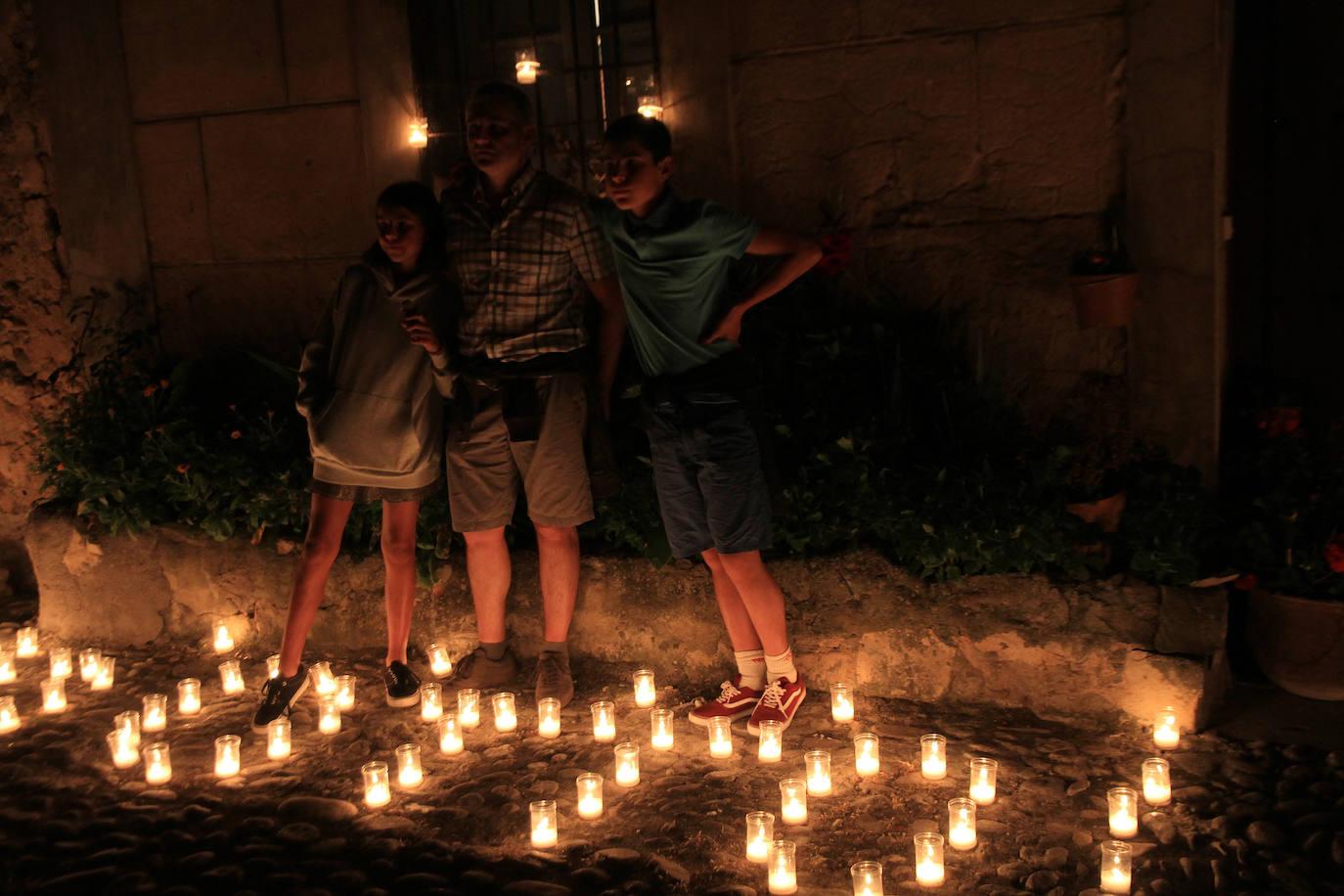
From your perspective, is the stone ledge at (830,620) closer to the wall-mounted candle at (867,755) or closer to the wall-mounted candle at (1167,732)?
the wall-mounted candle at (1167,732)

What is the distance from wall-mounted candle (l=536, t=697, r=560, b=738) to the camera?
185 inches

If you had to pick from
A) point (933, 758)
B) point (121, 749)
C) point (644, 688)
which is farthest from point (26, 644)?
point (933, 758)

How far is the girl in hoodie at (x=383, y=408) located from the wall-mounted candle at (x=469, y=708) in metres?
0.36

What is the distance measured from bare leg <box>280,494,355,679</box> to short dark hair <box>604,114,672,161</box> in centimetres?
198

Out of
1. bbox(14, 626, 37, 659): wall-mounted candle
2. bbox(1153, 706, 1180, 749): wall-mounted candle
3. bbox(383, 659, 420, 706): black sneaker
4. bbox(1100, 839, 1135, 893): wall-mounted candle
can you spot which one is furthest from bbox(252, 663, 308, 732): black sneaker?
bbox(1153, 706, 1180, 749): wall-mounted candle

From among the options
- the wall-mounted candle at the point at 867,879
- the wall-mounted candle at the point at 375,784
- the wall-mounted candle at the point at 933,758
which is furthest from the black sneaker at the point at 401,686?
the wall-mounted candle at the point at 867,879

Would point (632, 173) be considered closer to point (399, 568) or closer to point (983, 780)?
point (399, 568)

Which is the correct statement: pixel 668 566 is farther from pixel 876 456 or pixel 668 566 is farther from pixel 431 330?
pixel 431 330

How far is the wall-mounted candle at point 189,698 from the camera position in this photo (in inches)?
202

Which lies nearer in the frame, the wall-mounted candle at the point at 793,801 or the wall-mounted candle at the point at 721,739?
the wall-mounted candle at the point at 793,801

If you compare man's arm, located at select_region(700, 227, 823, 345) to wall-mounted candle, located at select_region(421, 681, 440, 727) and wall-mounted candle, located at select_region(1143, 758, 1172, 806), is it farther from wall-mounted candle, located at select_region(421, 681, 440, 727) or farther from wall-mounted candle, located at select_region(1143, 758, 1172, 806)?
wall-mounted candle, located at select_region(1143, 758, 1172, 806)

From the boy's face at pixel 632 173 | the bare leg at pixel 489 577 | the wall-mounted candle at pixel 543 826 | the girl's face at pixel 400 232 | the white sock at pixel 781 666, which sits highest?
the boy's face at pixel 632 173

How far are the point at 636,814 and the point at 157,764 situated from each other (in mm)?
1950

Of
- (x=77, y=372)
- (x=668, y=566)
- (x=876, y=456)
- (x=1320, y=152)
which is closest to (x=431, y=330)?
(x=668, y=566)
